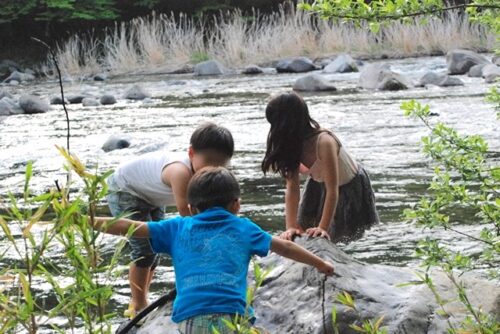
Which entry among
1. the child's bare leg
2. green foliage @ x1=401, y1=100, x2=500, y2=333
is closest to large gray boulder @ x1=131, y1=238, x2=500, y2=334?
green foliage @ x1=401, y1=100, x2=500, y2=333

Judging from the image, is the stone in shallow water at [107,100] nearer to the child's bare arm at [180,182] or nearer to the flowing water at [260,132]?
the flowing water at [260,132]

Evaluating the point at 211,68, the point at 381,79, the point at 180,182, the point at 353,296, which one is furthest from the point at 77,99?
the point at 353,296

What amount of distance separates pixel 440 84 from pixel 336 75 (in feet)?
13.3

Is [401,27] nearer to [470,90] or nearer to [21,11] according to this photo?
[470,90]

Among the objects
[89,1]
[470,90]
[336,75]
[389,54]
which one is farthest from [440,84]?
[89,1]

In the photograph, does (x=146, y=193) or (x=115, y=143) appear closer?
(x=146, y=193)

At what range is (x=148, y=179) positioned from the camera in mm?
4852

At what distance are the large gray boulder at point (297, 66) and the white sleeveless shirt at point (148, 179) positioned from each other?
16720 millimetres

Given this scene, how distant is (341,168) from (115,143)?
5.94 m

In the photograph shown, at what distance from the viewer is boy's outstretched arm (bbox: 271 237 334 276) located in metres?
3.44

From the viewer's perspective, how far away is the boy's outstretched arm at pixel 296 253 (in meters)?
3.44

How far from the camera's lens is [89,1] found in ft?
109

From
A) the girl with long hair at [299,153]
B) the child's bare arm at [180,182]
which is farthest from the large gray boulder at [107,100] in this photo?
the child's bare arm at [180,182]

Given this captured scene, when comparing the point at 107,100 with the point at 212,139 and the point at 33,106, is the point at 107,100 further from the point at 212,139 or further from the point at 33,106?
the point at 212,139
